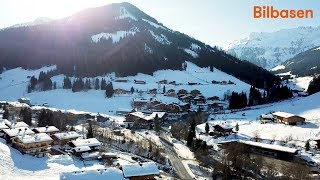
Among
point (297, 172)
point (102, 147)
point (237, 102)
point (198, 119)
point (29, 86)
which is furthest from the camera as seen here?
point (29, 86)

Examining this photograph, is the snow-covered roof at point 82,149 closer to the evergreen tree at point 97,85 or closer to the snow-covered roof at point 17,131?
the snow-covered roof at point 17,131

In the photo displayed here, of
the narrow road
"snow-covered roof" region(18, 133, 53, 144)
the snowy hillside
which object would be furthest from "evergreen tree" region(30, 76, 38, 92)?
"snow-covered roof" region(18, 133, 53, 144)

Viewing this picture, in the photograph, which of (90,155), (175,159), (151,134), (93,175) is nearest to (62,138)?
(90,155)

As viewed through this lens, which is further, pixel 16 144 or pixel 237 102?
pixel 237 102

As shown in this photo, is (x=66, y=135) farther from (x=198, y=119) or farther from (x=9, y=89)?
(x=9, y=89)

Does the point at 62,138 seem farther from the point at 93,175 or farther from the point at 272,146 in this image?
the point at 272,146

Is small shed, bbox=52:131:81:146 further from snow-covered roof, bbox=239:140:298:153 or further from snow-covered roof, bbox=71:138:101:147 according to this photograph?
snow-covered roof, bbox=239:140:298:153

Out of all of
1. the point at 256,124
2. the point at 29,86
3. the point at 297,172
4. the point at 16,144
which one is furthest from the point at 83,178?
the point at 29,86

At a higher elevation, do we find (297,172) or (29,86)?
(29,86)
